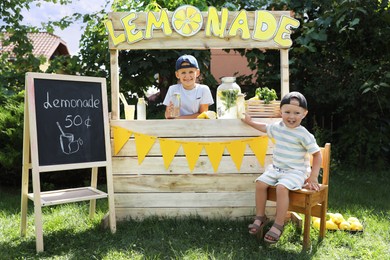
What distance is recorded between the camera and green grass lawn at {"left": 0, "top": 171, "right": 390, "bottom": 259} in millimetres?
2840

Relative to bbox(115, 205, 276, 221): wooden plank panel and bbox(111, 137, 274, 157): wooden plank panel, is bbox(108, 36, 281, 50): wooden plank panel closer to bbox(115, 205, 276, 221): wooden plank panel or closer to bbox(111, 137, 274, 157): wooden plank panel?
bbox(111, 137, 274, 157): wooden plank panel

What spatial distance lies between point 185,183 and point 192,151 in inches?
11.5

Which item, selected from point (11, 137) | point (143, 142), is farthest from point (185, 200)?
point (11, 137)

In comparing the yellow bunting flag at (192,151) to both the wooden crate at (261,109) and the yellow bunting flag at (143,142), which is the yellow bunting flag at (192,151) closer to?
the yellow bunting flag at (143,142)

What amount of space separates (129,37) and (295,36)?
348cm

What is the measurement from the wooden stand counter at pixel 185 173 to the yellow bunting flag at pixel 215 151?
1 centimetres

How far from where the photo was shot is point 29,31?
6270 mm

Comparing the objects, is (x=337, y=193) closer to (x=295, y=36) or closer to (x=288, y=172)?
(x=288, y=172)

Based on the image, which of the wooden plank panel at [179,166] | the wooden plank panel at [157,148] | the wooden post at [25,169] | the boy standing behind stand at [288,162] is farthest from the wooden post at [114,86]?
the boy standing behind stand at [288,162]

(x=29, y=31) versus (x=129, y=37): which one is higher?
(x=29, y=31)

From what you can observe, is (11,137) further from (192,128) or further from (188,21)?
(188,21)

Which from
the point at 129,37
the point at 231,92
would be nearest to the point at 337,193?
the point at 231,92

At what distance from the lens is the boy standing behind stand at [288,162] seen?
2.92 metres

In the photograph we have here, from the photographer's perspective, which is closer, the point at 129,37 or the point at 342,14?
the point at 129,37
